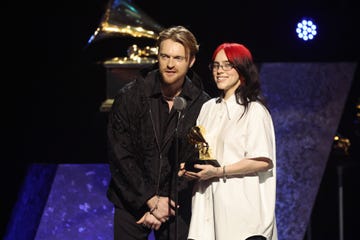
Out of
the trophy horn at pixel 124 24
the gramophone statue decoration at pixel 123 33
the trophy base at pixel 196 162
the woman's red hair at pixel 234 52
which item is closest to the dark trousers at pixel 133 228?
the trophy base at pixel 196 162

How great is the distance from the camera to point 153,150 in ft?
10.0

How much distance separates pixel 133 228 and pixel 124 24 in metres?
1.56

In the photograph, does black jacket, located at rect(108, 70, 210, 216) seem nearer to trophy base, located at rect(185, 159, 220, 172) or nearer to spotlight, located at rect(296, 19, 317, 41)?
trophy base, located at rect(185, 159, 220, 172)

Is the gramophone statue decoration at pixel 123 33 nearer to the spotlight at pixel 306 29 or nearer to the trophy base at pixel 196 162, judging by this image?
the spotlight at pixel 306 29

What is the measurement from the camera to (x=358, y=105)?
4543 millimetres

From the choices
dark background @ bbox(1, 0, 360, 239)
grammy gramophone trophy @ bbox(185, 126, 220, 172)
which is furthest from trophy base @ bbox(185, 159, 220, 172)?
dark background @ bbox(1, 0, 360, 239)

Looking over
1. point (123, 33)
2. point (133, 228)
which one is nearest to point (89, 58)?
point (123, 33)

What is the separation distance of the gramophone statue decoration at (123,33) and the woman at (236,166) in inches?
55.9

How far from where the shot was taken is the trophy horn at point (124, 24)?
4211 mm

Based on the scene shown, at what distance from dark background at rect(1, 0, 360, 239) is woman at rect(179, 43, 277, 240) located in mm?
1603

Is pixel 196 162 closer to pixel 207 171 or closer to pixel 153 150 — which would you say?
pixel 207 171

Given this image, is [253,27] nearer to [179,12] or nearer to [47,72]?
[179,12]

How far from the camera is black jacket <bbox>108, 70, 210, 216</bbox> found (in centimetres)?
302

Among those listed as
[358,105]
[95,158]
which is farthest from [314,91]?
[95,158]
